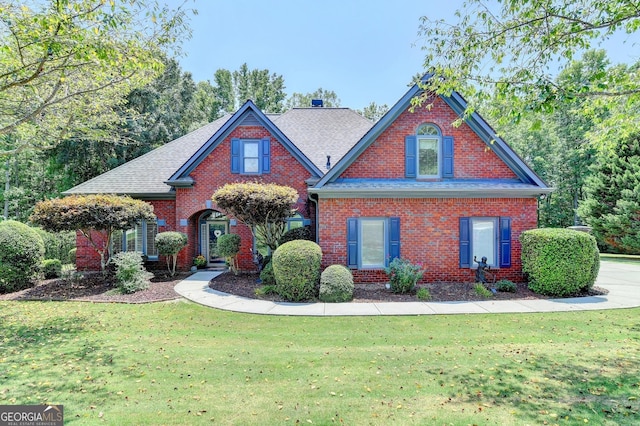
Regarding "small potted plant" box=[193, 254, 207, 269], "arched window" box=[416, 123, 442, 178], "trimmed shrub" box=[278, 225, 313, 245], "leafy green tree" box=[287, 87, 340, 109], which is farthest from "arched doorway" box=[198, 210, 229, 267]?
"leafy green tree" box=[287, 87, 340, 109]

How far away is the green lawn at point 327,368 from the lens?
409 cm

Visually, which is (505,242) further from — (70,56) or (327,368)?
(70,56)

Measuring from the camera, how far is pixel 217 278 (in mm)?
12469

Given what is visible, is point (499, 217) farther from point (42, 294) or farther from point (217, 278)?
point (42, 294)

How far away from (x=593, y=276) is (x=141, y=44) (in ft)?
46.3

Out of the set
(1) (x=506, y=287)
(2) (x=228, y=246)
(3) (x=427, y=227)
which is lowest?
(1) (x=506, y=287)

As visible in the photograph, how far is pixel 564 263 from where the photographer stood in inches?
388

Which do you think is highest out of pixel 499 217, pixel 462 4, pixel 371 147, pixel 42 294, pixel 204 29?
pixel 204 29

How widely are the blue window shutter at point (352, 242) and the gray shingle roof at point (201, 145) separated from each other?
408cm

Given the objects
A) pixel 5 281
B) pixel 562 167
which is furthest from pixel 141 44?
pixel 562 167

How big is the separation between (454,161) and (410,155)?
63.0 inches

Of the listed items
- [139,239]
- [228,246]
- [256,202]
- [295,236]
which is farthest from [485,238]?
[139,239]

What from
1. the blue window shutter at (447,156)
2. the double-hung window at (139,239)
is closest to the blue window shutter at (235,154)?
the double-hung window at (139,239)

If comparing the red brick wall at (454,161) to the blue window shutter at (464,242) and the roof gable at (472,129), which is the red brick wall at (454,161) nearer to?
the roof gable at (472,129)
